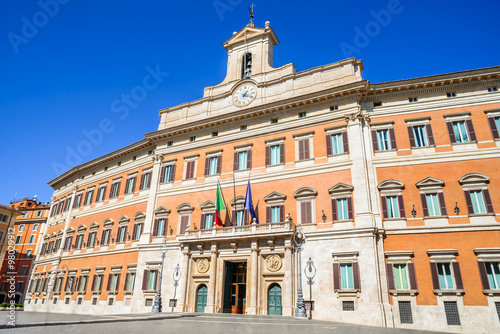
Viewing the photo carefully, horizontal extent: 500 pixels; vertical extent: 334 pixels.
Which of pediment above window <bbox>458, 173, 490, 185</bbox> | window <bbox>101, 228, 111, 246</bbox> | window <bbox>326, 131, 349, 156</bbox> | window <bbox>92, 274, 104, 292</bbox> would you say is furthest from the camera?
window <bbox>101, 228, 111, 246</bbox>

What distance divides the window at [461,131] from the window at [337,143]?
669 centimetres

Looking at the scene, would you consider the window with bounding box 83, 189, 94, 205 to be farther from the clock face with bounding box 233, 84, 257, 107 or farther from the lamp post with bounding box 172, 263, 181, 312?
the clock face with bounding box 233, 84, 257, 107

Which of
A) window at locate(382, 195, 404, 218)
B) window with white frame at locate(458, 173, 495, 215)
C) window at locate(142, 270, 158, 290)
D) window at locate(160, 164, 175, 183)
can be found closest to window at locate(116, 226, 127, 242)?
window at locate(142, 270, 158, 290)

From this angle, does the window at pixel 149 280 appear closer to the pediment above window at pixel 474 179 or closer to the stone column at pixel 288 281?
the stone column at pixel 288 281

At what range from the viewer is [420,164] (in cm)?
2188

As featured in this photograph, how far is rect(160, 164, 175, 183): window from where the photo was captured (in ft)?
101

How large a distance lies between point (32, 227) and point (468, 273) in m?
62.4

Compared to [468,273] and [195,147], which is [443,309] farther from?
[195,147]

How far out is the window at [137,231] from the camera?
30422 mm

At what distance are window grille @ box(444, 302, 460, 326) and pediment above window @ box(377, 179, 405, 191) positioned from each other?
7.15 metres

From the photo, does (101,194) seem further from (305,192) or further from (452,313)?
(452,313)

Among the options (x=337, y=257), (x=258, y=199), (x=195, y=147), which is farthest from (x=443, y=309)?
(x=195, y=147)

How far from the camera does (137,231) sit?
3069 centimetres

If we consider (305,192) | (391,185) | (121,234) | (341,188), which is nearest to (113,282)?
(121,234)
